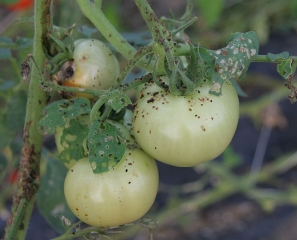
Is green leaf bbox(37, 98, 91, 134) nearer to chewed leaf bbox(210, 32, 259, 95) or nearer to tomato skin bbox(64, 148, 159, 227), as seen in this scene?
tomato skin bbox(64, 148, 159, 227)

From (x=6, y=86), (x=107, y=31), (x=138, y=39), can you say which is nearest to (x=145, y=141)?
(x=107, y=31)

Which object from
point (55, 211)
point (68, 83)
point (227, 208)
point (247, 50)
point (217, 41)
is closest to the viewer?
point (247, 50)

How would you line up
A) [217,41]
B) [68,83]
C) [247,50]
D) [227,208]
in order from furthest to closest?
1. [217,41]
2. [227,208]
3. [68,83]
4. [247,50]

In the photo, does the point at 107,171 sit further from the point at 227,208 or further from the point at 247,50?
the point at 227,208

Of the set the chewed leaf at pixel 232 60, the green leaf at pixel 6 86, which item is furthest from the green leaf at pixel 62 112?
the green leaf at pixel 6 86

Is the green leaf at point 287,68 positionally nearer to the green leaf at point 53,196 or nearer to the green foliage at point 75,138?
the green foliage at point 75,138

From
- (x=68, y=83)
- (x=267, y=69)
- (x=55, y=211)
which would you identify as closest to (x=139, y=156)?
(x=68, y=83)

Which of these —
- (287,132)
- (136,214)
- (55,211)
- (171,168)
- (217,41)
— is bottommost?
(287,132)
